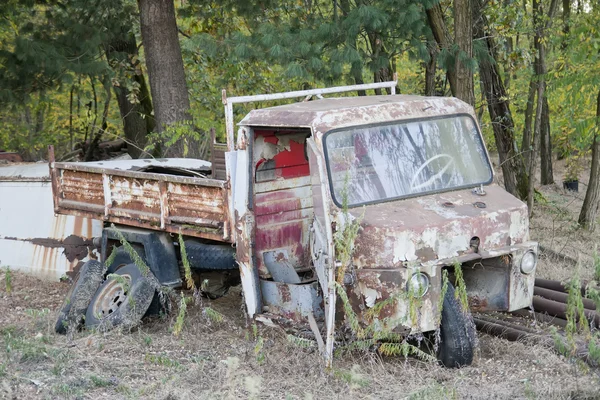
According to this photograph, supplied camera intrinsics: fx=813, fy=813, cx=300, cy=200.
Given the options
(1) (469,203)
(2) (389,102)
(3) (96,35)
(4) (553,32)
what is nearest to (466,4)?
(4) (553,32)

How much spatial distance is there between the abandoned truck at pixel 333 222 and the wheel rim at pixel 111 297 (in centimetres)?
1

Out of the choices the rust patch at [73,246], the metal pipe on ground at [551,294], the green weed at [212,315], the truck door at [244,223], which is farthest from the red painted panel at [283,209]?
the rust patch at [73,246]

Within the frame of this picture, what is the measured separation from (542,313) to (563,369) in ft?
5.37

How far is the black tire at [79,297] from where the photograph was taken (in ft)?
25.1

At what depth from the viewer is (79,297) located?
7.84 metres

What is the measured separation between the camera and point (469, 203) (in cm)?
659

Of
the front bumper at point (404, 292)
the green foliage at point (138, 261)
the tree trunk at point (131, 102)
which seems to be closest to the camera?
the front bumper at point (404, 292)

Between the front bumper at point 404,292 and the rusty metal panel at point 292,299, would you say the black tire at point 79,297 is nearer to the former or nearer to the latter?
the rusty metal panel at point 292,299

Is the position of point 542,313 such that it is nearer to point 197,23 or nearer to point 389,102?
point 389,102

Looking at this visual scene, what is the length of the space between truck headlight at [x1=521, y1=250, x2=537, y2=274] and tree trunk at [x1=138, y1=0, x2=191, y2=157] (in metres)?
6.94

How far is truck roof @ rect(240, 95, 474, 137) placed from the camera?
6.66 metres

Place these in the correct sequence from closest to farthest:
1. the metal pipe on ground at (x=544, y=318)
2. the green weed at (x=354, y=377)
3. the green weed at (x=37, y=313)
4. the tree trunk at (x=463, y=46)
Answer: the green weed at (x=354, y=377) < the metal pipe on ground at (x=544, y=318) < the green weed at (x=37, y=313) < the tree trunk at (x=463, y=46)

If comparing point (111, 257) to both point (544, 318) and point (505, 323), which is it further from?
point (544, 318)

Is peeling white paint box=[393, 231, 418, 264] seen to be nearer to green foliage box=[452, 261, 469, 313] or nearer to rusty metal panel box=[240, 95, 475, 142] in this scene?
green foliage box=[452, 261, 469, 313]
